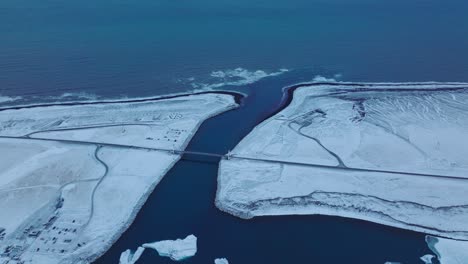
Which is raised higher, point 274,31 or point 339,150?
point 274,31

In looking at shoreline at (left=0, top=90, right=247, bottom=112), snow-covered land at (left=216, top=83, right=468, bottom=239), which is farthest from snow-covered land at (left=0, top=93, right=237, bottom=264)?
snow-covered land at (left=216, top=83, right=468, bottom=239)

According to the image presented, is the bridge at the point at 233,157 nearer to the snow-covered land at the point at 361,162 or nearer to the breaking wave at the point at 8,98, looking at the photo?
the snow-covered land at the point at 361,162

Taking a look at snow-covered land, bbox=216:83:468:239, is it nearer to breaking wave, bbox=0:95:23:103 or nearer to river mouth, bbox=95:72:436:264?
river mouth, bbox=95:72:436:264

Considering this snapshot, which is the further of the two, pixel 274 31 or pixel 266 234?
pixel 274 31

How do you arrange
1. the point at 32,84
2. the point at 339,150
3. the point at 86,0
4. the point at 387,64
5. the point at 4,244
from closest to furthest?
1. the point at 4,244
2. the point at 339,150
3. the point at 32,84
4. the point at 387,64
5. the point at 86,0

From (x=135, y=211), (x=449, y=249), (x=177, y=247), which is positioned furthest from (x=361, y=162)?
(x=135, y=211)

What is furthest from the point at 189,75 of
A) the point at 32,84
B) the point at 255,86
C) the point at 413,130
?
the point at 413,130

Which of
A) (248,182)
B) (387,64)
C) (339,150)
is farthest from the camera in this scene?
(387,64)

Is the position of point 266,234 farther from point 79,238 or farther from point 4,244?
point 4,244
